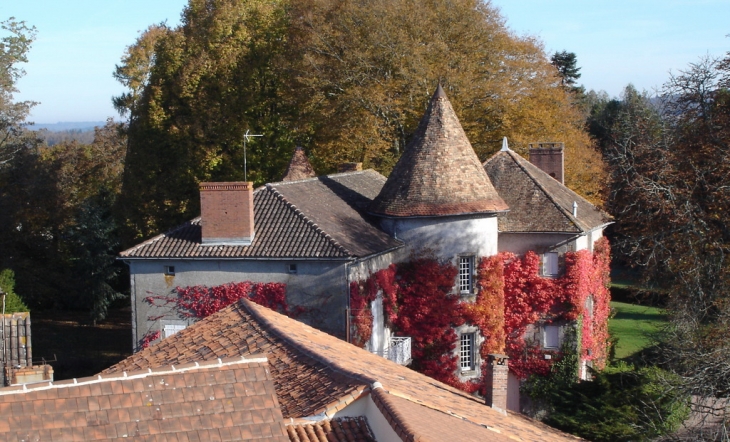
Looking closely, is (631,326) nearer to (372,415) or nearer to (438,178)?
(438,178)

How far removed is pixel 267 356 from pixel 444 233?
48.2ft

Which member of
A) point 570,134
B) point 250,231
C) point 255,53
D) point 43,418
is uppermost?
point 255,53

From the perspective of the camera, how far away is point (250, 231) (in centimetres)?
2616

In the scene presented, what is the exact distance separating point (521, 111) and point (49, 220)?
29072 mm

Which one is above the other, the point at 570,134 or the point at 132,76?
the point at 132,76

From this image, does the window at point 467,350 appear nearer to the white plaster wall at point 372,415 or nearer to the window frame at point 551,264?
the window frame at point 551,264

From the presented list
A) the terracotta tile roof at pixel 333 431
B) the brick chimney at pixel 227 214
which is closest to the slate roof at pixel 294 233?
the brick chimney at pixel 227 214

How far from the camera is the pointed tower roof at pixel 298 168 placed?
36.9 m

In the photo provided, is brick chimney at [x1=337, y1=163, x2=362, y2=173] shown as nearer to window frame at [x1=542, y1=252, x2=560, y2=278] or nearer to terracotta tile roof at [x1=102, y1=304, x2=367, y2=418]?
window frame at [x1=542, y1=252, x2=560, y2=278]

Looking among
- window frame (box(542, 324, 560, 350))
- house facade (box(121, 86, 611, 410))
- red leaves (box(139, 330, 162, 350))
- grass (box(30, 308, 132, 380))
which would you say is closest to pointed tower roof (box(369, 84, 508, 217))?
house facade (box(121, 86, 611, 410))

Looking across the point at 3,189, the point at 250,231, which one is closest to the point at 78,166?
the point at 3,189

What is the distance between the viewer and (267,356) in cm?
1503

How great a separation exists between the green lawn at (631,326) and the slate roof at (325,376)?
25041 mm

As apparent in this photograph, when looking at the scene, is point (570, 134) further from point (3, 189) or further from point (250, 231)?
point (3, 189)
